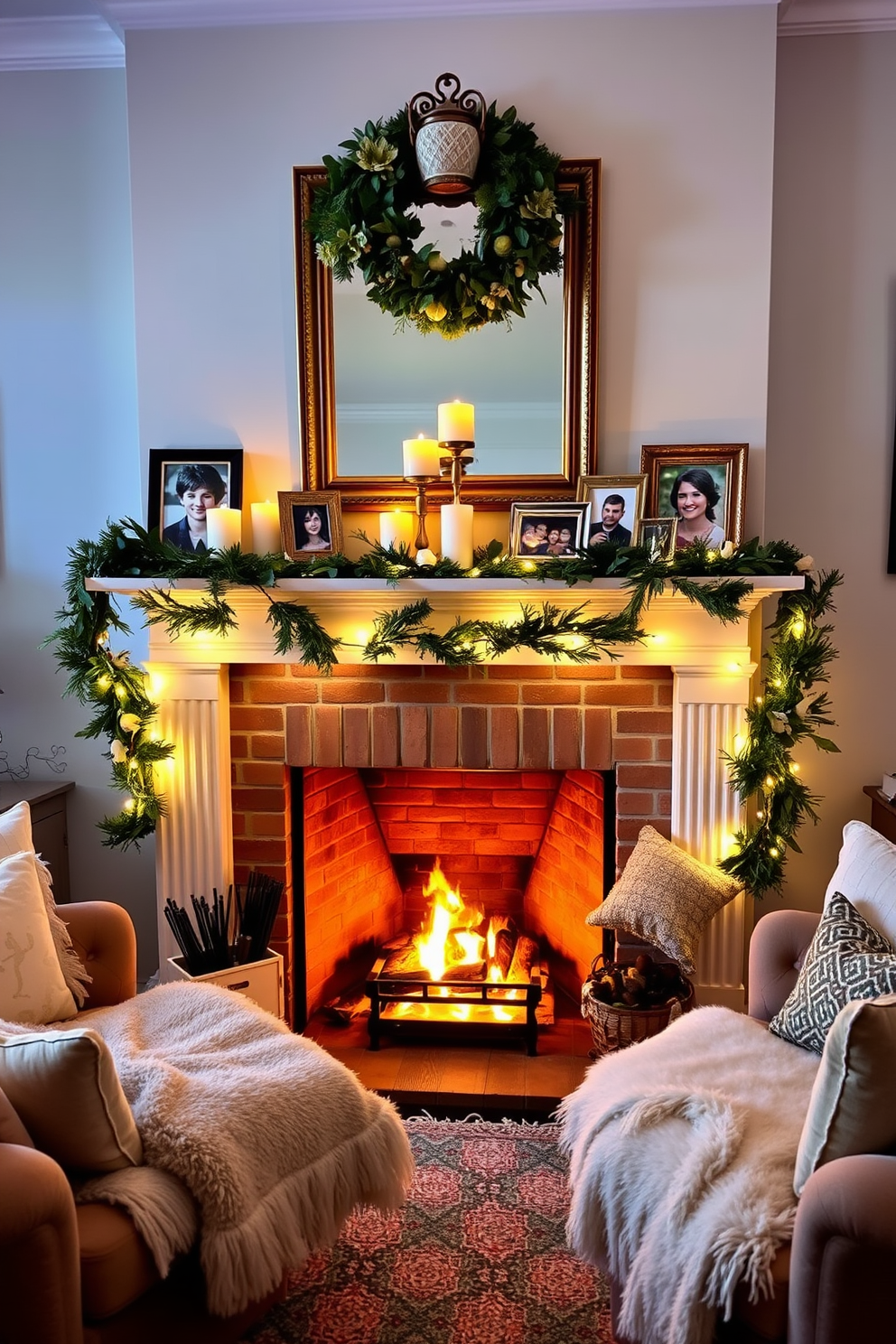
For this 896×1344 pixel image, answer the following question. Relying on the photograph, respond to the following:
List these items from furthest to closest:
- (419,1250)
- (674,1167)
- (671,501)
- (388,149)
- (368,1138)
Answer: (671,501), (388,149), (419,1250), (368,1138), (674,1167)

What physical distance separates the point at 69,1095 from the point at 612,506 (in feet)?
5.74

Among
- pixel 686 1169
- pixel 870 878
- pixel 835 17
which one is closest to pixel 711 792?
pixel 870 878

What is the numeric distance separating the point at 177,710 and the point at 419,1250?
4.55 ft

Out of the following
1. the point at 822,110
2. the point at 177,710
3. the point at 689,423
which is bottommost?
the point at 177,710

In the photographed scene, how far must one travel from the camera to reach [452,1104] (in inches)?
93.4

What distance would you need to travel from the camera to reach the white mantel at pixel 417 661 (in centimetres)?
235

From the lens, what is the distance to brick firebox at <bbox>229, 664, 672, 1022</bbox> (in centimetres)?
250

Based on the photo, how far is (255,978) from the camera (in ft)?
7.72

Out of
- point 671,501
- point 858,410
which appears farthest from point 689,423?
point 858,410

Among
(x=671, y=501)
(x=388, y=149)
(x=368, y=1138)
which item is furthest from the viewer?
(x=671, y=501)

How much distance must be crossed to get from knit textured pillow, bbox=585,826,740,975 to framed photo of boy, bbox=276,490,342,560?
1.12 metres

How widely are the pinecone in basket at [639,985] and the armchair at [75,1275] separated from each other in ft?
3.48

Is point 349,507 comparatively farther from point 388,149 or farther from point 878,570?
point 878,570

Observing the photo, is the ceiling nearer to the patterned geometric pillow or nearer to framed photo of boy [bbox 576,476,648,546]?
framed photo of boy [bbox 576,476,648,546]
